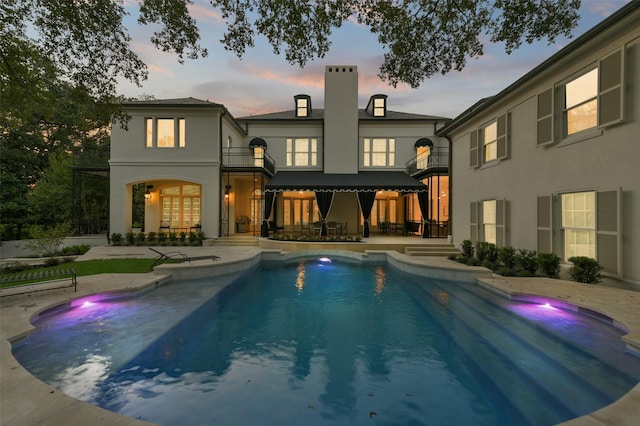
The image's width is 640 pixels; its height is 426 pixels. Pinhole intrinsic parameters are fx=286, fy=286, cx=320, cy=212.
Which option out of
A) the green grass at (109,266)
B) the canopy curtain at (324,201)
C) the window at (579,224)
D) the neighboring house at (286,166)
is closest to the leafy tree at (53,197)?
the neighboring house at (286,166)

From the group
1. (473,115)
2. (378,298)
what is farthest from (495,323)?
(473,115)

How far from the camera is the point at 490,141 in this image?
1139 centimetres

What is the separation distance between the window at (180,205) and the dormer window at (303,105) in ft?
28.6

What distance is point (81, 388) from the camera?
3.53m

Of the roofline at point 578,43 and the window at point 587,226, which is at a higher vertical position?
the roofline at point 578,43

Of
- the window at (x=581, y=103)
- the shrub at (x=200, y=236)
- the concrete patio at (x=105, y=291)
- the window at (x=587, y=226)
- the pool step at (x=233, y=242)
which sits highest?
the window at (x=581, y=103)

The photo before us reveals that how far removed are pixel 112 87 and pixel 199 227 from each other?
9847 mm

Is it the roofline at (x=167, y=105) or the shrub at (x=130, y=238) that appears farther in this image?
the roofline at (x=167, y=105)

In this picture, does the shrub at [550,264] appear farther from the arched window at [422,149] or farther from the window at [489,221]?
the arched window at [422,149]

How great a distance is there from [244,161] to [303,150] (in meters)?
4.11

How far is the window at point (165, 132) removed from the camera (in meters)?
15.7

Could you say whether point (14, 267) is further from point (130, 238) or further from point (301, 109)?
point (301, 109)

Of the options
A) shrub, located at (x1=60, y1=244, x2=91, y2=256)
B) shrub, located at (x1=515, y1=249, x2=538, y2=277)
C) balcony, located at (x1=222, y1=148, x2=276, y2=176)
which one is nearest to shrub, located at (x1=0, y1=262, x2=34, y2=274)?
shrub, located at (x1=60, y1=244, x2=91, y2=256)

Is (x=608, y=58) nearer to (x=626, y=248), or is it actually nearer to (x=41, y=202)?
(x=626, y=248)
